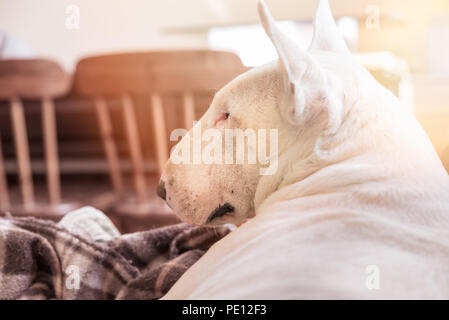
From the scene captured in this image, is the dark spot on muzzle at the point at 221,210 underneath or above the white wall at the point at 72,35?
underneath

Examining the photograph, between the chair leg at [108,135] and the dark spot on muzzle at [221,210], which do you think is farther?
the chair leg at [108,135]

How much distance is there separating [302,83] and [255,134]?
4.7 inches

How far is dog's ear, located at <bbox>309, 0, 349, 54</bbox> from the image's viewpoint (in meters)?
0.81

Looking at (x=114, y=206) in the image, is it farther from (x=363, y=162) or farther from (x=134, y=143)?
(x=363, y=162)

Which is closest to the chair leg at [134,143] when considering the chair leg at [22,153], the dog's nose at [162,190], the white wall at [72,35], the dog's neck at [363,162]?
the chair leg at [22,153]

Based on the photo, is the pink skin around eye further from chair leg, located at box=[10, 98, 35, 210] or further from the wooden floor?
chair leg, located at box=[10, 98, 35, 210]

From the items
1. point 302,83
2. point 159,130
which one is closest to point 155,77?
point 159,130

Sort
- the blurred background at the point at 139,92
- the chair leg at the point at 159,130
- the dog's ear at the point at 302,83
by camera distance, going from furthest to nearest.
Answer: the chair leg at the point at 159,130 < the blurred background at the point at 139,92 < the dog's ear at the point at 302,83

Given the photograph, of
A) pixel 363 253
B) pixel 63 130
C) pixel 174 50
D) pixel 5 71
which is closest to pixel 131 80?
pixel 174 50

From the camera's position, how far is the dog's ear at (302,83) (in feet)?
1.90

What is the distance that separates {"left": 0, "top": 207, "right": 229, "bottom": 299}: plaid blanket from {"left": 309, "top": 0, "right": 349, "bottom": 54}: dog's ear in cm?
38

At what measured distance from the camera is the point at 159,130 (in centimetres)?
185

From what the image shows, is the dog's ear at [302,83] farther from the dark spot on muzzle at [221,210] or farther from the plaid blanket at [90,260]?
the plaid blanket at [90,260]

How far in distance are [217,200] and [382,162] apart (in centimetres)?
26
